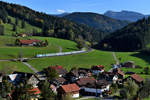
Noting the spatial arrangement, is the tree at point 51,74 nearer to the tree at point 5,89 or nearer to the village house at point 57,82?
the village house at point 57,82

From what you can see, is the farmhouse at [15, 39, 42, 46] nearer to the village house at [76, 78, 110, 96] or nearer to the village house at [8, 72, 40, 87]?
the village house at [8, 72, 40, 87]

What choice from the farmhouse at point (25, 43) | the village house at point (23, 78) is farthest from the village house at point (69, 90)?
the farmhouse at point (25, 43)

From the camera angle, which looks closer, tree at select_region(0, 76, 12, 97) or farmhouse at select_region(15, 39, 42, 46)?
tree at select_region(0, 76, 12, 97)

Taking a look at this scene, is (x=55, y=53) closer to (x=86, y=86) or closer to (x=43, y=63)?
(x=43, y=63)

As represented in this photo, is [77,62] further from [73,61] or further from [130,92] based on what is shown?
[130,92]

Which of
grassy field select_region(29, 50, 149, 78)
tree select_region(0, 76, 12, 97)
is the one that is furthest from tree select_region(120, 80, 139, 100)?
grassy field select_region(29, 50, 149, 78)

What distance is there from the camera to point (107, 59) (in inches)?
4931

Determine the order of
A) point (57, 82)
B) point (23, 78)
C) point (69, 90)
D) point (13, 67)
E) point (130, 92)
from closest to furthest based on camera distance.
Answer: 1. point (130, 92)
2. point (69, 90)
3. point (23, 78)
4. point (57, 82)
5. point (13, 67)

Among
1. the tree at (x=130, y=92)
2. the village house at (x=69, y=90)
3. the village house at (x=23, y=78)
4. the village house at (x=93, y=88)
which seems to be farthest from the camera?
the village house at (x=93, y=88)

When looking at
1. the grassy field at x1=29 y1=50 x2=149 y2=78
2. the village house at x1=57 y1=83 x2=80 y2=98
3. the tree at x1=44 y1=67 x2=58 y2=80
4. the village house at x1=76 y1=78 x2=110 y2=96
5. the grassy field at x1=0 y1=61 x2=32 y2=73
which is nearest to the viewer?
the village house at x1=57 y1=83 x2=80 y2=98

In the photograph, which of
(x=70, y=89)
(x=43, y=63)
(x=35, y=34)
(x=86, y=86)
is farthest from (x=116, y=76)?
(x=35, y=34)

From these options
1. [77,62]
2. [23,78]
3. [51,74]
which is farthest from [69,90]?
[77,62]

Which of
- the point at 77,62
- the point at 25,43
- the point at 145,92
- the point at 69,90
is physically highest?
the point at 25,43

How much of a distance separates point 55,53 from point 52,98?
78661 mm
